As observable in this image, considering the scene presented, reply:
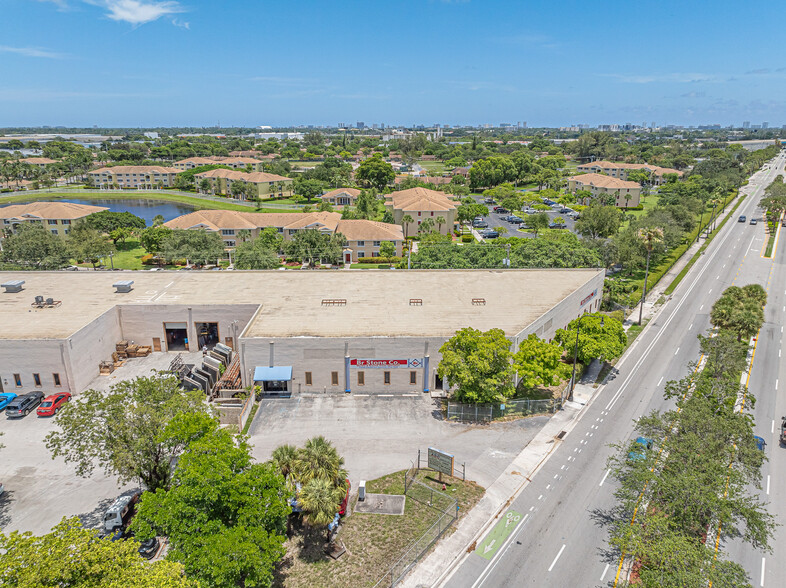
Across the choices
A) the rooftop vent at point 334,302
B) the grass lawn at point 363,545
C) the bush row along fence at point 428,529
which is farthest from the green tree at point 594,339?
the rooftop vent at point 334,302

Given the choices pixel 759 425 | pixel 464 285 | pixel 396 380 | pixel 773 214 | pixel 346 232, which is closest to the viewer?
pixel 759 425

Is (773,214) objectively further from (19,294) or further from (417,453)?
(19,294)

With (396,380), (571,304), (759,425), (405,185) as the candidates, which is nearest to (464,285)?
(571,304)

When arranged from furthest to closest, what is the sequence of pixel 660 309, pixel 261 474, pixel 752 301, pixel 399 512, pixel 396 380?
pixel 660 309, pixel 752 301, pixel 396 380, pixel 399 512, pixel 261 474

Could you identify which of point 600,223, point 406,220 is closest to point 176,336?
point 406,220

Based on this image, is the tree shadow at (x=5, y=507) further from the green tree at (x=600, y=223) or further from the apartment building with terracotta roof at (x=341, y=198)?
the apartment building with terracotta roof at (x=341, y=198)
